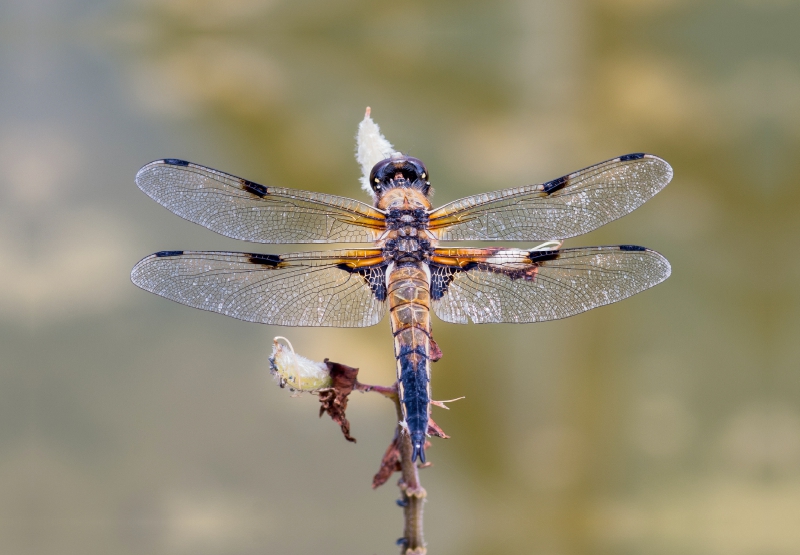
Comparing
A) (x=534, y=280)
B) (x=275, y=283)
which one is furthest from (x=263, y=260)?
(x=534, y=280)

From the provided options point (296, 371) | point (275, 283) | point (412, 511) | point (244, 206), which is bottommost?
point (412, 511)

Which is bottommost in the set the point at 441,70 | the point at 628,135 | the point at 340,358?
the point at 340,358

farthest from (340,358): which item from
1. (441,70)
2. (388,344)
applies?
(441,70)

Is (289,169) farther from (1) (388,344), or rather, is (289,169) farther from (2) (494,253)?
(2) (494,253)

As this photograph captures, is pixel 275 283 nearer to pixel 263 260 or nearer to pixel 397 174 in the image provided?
pixel 263 260

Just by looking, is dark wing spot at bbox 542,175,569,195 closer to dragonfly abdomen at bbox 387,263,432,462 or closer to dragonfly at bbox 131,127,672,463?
dragonfly at bbox 131,127,672,463

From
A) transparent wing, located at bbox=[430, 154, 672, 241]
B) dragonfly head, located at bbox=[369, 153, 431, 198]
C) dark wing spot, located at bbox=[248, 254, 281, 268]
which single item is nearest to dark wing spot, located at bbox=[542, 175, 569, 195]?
transparent wing, located at bbox=[430, 154, 672, 241]
